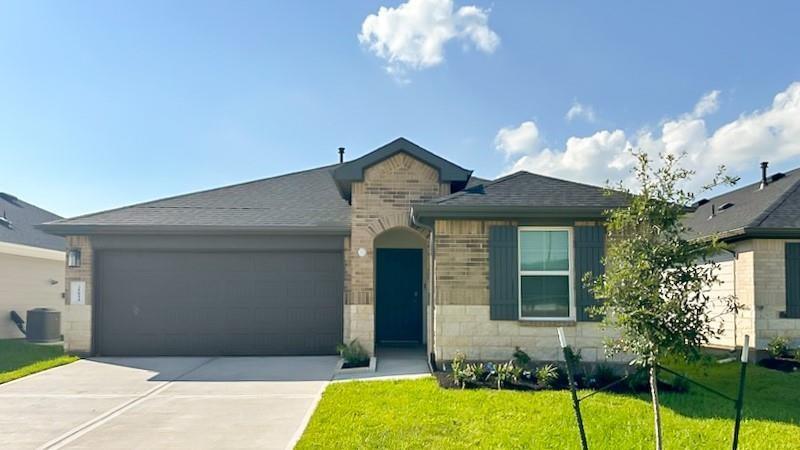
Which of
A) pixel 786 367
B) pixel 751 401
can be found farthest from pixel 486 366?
pixel 786 367

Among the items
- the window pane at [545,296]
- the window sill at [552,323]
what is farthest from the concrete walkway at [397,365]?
→ the window pane at [545,296]

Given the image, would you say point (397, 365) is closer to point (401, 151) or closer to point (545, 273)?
point (545, 273)

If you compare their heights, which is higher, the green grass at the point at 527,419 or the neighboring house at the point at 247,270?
the neighboring house at the point at 247,270

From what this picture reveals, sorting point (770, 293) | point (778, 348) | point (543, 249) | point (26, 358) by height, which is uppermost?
point (543, 249)

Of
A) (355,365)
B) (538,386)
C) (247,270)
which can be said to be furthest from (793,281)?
(247,270)

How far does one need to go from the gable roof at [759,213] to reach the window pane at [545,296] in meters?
2.12

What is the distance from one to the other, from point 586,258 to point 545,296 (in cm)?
90

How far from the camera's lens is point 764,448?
494cm

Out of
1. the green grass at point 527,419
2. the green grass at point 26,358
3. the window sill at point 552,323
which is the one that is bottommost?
the green grass at point 26,358

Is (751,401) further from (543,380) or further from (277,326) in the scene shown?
(277,326)

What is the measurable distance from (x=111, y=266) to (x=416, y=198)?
6434mm

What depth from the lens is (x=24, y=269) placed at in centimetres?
1375

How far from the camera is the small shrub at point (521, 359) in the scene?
7845 millimetres

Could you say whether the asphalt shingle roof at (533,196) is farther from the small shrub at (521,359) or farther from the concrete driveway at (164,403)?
the concrete driveway at (164,403)
